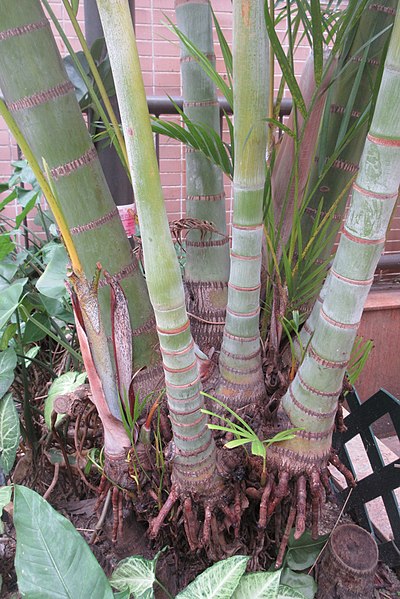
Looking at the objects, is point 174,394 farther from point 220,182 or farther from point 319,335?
point 220,182

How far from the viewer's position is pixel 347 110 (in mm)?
737

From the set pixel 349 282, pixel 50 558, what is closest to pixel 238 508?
pixel 50 558

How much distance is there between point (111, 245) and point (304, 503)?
1.64ft

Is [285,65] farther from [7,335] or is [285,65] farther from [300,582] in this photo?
[300,582]

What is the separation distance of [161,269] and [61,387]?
483 millimetres

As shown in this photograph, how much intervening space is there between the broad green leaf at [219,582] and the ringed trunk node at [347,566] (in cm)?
27

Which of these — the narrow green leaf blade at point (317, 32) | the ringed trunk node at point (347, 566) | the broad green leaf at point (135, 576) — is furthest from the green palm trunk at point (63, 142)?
the ringed trunk node at point (347, 566)

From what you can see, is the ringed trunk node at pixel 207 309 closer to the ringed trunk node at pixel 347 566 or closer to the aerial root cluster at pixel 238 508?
the aerial root cluster at pixel 238 508

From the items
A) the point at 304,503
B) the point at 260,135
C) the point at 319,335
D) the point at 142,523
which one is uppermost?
the point at 260,135

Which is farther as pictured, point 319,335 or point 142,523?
point 142,523

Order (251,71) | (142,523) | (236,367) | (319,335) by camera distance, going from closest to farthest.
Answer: (251,71) → (319,335) → (236,367) → (142,523)

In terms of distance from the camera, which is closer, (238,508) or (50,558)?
(50,558)

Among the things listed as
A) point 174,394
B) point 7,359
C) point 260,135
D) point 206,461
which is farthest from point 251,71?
point 7,359

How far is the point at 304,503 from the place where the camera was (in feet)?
2.45
